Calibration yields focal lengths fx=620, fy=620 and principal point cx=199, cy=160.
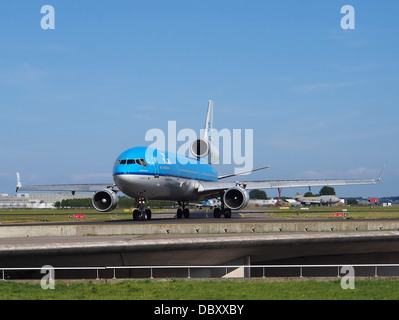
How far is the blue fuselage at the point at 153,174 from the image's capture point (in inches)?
1592

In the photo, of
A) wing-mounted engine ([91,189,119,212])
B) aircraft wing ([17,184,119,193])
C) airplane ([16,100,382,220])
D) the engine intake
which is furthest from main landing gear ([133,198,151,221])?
the engine intake

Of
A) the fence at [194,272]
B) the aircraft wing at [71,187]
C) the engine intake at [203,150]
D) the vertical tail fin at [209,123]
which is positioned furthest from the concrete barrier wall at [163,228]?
the vertical tail fin at [209,123]

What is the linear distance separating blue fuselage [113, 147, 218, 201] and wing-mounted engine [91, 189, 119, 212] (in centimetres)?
219

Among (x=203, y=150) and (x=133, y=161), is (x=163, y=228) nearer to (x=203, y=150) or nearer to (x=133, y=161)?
(x=133, y=161)

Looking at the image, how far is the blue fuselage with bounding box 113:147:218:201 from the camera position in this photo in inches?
1592

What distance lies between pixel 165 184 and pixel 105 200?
14.4 feet

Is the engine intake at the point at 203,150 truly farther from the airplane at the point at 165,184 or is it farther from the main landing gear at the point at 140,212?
the main landing gear at the point at 140,212

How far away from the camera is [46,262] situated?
68.5ft

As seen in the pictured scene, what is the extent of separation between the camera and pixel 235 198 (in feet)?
154

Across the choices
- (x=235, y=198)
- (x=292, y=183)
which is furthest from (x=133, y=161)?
(x=292, y=183)

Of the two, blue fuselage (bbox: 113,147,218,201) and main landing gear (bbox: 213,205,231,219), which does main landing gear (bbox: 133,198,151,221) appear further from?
main landing gear (bbox: 213,205,231,219)
